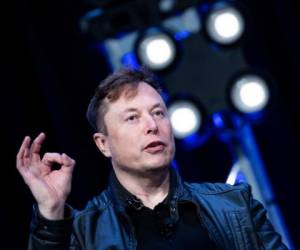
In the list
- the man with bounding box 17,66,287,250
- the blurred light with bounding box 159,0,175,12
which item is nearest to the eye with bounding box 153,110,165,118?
the man with bounding box 17,66,287,250

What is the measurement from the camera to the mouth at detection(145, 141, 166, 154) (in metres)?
1.94

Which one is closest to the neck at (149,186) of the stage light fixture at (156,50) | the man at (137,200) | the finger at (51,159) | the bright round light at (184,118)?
the man at (137,200)

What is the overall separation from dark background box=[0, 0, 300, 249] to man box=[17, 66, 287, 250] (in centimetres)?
109

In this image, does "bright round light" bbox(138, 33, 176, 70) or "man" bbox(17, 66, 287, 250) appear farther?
"bright round light" bbox(138, 33, 176, 70)

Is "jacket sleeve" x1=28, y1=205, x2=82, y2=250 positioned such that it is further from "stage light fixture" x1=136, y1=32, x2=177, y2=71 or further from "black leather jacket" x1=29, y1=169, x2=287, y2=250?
"stage light fixture" x1=136, y1=32, x2=177, y2=71

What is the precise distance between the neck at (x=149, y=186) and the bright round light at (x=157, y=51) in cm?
111

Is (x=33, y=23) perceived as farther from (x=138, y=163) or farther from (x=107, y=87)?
(x=138, y=163)

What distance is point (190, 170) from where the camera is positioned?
10.9 feet

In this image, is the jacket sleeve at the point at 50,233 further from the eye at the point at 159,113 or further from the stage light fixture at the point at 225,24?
the stage light fixture at the point at 225,24

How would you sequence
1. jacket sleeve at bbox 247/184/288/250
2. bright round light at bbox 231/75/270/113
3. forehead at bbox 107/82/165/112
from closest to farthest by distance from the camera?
jacket sleeve at bbox 247/184/288/250, forehead at bbox 107/82/165/112, bright round light at bbox 231/75/270/113

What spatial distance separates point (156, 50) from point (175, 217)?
1.30 metres

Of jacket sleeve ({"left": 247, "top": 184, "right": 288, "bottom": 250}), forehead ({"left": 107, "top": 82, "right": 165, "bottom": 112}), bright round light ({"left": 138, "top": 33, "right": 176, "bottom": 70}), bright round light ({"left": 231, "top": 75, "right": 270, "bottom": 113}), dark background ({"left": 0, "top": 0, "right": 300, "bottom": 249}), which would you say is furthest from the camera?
dark background ({"left": 0, "top": 0, "right": 300, "bottom": 249})

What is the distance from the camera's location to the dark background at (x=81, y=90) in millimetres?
3152

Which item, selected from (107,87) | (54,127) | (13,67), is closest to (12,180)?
(54,127)
